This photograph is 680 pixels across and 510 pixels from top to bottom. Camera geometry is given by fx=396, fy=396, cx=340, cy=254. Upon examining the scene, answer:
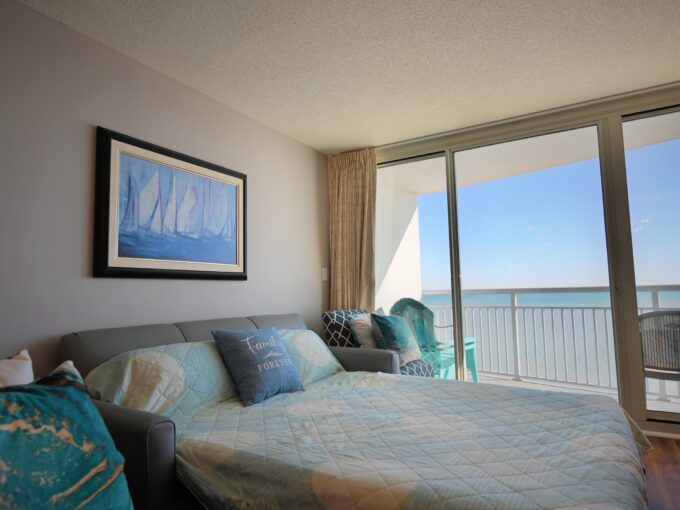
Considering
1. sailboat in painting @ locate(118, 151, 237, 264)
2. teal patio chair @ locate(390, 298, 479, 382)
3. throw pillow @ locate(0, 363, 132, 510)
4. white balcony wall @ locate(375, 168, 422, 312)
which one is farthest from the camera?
white balcony wall @ locate(375, 168, 422, 312)

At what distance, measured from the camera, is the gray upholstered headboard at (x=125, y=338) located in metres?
1.79

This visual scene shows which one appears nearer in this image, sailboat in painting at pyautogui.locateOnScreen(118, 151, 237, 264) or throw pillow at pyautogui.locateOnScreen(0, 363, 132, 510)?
throw pillow at pyautogui.locateOnScreen(0, 363, 132, 510)

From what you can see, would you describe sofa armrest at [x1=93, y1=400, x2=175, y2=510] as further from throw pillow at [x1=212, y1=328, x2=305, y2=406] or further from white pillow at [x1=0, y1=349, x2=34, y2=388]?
throw pillow at [x1=212, y1=328, x2=305, y2=406]

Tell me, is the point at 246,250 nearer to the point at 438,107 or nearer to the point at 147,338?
the point at 147,338

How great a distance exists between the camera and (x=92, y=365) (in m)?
1.79

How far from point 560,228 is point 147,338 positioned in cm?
314

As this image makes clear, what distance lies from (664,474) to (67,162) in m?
3.61

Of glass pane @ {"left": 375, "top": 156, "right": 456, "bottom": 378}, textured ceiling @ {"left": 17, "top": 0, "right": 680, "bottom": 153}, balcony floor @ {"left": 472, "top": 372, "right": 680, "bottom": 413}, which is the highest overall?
textured ceiling @ {"left": 17, "top": 0, "right": 680, "bottom": 153}

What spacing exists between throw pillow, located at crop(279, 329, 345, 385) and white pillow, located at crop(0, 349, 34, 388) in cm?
127

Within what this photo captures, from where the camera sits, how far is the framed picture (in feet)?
6.79

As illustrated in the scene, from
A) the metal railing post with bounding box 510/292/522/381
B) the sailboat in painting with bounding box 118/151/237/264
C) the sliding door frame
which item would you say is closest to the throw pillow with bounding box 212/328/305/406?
the sailboat in painting with bounding box 118/151/237/264

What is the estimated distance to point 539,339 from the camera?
415cm

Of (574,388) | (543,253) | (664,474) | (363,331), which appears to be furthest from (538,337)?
(363,331)

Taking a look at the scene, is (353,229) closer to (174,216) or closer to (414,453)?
(174,216)
